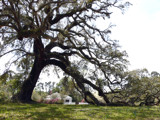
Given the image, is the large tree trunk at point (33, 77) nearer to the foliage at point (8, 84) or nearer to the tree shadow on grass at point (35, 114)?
the foliage at point (8, 84)

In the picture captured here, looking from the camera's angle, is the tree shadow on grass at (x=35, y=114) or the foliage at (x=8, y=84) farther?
the foliage at (x=8, y=84)

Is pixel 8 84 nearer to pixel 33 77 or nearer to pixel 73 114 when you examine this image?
pixel 33 77

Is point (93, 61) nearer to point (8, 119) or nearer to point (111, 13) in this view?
point (111, 13)

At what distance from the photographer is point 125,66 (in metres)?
13.2

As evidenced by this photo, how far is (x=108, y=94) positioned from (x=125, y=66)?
2.81 metres

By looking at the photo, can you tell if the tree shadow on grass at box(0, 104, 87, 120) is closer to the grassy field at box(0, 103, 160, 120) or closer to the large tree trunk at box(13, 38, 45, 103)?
the grassy field at box(0, 103, 160, 120)

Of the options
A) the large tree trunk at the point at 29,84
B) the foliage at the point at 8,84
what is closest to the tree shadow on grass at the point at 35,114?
the foliage at the point at 8,84

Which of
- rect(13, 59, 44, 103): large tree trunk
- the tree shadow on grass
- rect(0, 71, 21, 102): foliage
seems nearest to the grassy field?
the tree shadow on grass

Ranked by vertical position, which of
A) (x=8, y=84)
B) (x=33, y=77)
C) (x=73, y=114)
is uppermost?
(x=33, y=77)

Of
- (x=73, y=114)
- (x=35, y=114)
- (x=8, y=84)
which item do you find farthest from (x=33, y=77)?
(x=73, y=114)

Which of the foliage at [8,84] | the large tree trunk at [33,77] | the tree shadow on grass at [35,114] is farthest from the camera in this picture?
the large tree trunk at [33,77]

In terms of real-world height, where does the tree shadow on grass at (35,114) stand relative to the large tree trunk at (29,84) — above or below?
below

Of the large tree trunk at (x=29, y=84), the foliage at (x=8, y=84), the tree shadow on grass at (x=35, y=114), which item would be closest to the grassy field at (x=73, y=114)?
the tree shadow on grass at (x=35, y=114)

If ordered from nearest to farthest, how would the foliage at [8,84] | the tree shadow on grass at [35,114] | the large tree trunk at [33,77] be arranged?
the tree shadow on grass at [35,114] → the foliage at [8,84] → the large tree trunk at [33,77]
